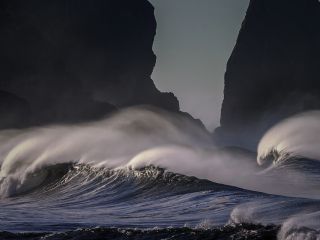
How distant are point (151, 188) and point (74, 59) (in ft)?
256

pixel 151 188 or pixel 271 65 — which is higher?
pixel 271 65

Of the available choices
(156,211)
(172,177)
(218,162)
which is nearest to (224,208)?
(156,211)

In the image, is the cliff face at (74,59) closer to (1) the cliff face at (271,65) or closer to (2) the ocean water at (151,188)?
(1) the cliff face at (271,65)

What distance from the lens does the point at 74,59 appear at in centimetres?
9469

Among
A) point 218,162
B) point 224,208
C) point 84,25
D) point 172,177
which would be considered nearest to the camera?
point 224,208

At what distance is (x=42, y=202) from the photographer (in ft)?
64.8

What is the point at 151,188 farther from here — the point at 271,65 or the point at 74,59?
the point at 271,65

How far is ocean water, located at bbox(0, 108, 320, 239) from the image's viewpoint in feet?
34.6

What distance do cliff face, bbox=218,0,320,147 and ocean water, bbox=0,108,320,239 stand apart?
275 ft

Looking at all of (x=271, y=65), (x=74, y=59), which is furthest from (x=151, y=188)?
(x=271, y=65)

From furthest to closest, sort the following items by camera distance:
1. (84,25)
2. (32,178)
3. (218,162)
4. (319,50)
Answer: (319,50)
(84,25)
(32,178)
(218,162)

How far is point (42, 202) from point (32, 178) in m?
6.94

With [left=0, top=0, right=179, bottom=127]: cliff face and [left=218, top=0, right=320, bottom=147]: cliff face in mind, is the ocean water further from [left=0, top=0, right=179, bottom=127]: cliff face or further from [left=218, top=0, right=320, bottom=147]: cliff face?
[left=218, top=0, right=320, bottom=147]: cliff face

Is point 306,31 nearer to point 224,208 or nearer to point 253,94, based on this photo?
point 253,94
